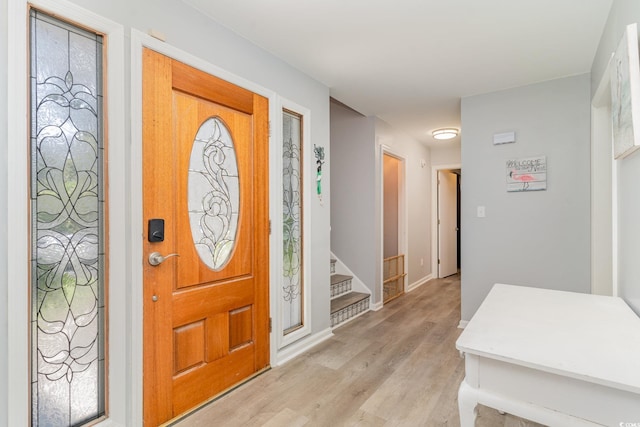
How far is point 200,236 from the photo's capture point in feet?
6.53

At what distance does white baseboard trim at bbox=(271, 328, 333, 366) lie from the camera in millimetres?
2564

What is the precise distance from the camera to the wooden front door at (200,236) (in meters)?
1.74

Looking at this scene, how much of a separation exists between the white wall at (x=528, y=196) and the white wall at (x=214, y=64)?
5.13 ft

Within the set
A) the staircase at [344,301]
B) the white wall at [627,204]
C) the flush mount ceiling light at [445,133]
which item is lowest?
the staircase at [344,301]

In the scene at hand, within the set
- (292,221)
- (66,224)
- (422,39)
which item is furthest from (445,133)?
(66,224)

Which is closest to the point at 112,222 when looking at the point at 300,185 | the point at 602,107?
the point at 300,185

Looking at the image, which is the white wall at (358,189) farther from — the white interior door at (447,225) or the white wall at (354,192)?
the white interior door at (447,225)

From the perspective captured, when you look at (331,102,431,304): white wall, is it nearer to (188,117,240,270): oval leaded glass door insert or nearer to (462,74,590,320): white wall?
(462,74,590,320): white wall

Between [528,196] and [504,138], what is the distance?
24.4 inches

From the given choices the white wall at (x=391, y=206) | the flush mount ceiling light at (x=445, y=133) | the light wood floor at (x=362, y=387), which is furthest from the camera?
the white wall at (x=391, y=206)

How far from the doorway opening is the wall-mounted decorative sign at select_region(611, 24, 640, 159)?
2.81 meters

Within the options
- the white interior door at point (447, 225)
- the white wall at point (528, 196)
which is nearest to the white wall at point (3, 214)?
the white wall at point (528, 196)


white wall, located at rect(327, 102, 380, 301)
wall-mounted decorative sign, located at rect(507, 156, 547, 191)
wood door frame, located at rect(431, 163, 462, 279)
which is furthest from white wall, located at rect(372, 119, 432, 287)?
wall-mounted decorative sign, located at rect(507, 156, 547, 191)

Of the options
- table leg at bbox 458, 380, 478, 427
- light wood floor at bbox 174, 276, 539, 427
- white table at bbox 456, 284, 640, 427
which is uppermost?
white table at bbox 456, 284, 640, 427
